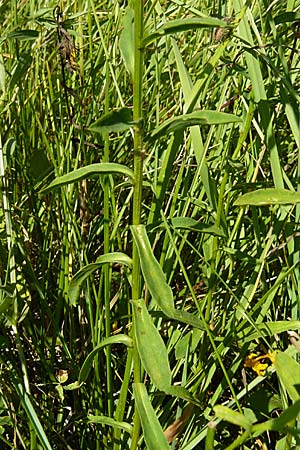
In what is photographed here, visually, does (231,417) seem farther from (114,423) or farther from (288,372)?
(114,423)

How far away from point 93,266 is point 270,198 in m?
0.23

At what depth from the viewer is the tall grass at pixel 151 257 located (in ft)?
2.72

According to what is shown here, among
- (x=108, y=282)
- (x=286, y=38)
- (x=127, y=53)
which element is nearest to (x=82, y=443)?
(x=108, y=282)

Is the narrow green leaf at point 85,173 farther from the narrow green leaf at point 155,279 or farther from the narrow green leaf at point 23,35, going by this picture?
the narrow green leaf at point 23,35

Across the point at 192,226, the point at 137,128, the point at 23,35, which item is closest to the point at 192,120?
the point at 137,128

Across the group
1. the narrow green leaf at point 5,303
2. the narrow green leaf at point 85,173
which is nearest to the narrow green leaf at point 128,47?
the narrow green leaf at point 85,173

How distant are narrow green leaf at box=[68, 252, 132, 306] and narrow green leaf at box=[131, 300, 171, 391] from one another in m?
0.07

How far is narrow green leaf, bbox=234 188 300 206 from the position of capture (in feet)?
2.73

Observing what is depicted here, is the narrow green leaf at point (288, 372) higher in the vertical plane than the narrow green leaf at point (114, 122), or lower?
lower

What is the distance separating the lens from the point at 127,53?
797 millimetres

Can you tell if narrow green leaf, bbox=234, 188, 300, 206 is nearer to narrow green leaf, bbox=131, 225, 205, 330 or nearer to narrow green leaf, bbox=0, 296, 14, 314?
narrow green leaf, bbox=131, 225, 205, 330

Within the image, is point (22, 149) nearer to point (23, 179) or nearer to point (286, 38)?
point (23, 179)

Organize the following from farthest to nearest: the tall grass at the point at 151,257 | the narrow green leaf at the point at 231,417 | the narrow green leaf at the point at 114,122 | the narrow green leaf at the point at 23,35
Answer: the narrow green leaf at the point at 23,35 < the tall grass at the point at 151,257 < the narrow green leaf at the point at 114,122 < the narrow green leaf at the point at 231,417

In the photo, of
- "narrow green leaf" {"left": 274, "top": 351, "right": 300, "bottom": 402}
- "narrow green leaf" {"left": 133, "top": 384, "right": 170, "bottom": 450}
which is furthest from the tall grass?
"narrow green leaf" {"left": 274, "top": 351, "right": 300, "bottom": 402}
